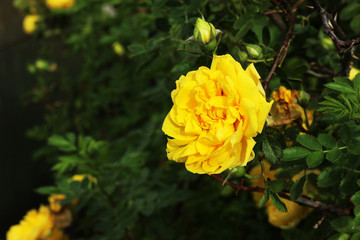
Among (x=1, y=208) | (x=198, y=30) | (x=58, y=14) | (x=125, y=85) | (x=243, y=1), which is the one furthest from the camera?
(x=1, y=208)

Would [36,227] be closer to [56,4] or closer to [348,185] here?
[348,185]

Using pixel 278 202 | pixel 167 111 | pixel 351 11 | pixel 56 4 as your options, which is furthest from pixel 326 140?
pixel 56 4

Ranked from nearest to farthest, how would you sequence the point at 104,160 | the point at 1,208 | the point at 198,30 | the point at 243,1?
the point at 198,30 < the point at 243,1 < the point at 104,160 < the point at 1,208

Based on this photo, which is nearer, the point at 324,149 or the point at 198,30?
the point at 198,30

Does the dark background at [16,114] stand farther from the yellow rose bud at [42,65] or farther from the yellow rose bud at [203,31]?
the yellow rose bud at [203,31]

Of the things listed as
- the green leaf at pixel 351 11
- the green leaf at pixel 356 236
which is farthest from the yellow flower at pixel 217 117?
the green leaf at pixel 351 11

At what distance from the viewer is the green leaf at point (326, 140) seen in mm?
672

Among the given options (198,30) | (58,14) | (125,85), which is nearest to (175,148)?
(198,30)

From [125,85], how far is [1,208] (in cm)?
195

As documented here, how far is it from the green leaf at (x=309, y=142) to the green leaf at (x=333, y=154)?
0.02 m

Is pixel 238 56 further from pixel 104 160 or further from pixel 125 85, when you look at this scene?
pixel 125 85

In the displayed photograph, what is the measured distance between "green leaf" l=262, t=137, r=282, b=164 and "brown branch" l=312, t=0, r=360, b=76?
0.18 metres

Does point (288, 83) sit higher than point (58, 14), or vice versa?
point (288, 83)

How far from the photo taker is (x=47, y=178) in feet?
10.5
